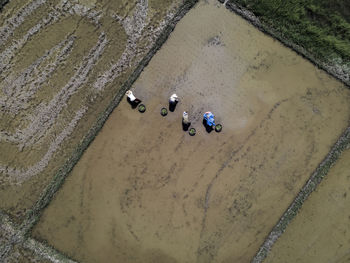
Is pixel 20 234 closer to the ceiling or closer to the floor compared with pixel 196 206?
closer to the floor

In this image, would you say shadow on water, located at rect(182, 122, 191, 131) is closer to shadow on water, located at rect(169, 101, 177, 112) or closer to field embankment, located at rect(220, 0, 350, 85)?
shadow on water, located at rect(169, 101, 177, 112)

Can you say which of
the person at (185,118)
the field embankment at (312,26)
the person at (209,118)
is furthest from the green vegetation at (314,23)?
the person at (185,118)

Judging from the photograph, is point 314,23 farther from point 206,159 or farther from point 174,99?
point 206,159

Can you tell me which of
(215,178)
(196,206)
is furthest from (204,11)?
(196,206)

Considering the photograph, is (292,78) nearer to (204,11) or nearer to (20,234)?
(204,11)

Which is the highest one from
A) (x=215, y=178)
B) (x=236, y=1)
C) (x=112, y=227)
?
(x=236, y=1)

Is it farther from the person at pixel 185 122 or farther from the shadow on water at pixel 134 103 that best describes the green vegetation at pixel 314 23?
the shadow on water at pixel 134 103

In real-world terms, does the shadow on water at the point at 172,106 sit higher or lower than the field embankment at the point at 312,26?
lower
